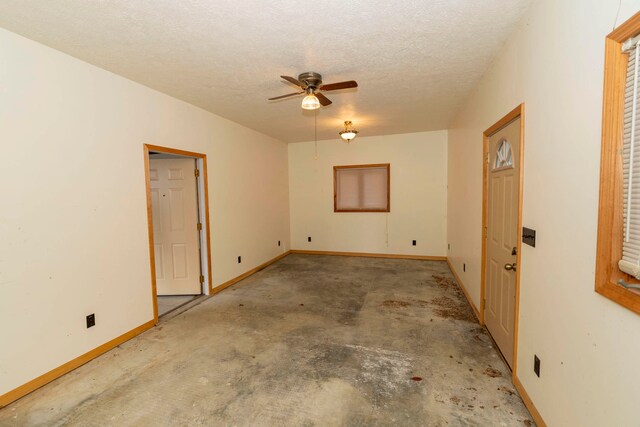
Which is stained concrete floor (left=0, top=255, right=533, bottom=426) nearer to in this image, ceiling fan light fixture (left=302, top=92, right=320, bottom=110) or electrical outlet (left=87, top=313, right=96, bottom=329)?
electrical outlet (left=87, top=313, right=96, bottom=329)

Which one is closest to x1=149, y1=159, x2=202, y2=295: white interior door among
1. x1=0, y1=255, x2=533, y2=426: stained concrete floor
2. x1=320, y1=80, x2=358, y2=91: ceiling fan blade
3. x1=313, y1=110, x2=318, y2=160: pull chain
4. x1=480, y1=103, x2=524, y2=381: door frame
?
x1=0, y1=255, x2=533, y2=426: stained concrete floor

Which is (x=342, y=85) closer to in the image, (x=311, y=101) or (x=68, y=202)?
(x=311, y=101)

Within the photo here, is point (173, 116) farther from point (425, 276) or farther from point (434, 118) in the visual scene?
point (425, 276)

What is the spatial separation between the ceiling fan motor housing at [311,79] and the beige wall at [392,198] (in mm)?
3578

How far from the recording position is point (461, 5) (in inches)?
71.9

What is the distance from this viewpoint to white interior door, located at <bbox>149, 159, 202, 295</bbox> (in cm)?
402

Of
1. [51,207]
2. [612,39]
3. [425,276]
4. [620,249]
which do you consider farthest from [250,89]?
[425,276]

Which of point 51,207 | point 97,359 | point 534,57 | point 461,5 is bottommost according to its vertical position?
point 97,359

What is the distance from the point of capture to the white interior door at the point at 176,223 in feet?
13.2

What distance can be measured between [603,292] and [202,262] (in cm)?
417

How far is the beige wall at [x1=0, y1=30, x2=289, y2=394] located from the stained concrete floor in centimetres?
39

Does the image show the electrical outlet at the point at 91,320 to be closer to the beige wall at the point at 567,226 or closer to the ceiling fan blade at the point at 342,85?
the ceiling fan blade at the point at 342,85

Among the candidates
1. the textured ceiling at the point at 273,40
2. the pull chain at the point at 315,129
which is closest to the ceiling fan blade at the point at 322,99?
the textured ceiling at the point at 273,40

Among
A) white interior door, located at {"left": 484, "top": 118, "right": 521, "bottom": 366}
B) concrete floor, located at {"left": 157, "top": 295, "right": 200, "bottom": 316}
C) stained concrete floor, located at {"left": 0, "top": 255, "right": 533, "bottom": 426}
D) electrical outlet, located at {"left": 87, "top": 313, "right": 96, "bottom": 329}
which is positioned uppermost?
white interior door, located at {"left": 484, "top": 118, "right": 521, "bottom": 366}
